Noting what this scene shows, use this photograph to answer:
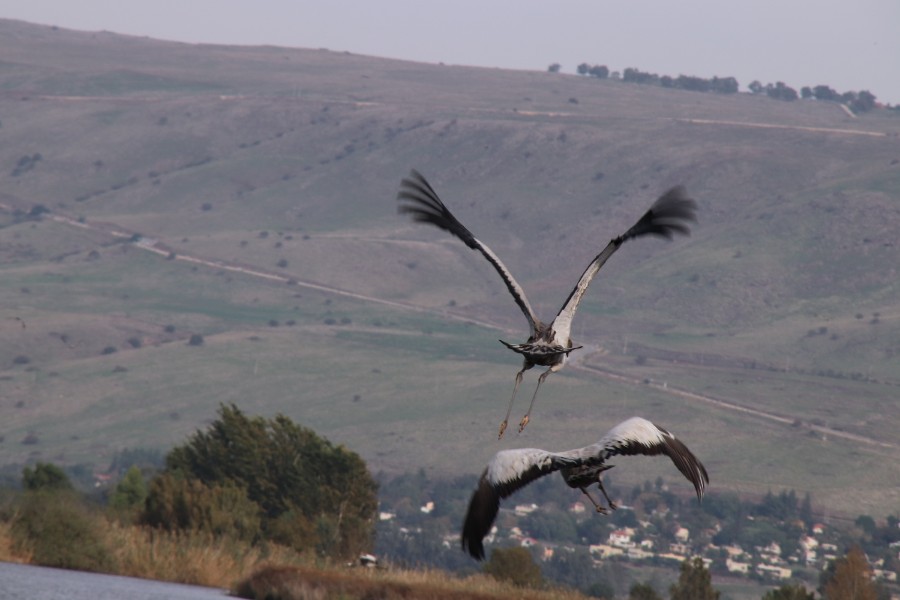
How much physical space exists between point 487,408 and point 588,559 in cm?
4379

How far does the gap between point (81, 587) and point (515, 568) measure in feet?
40.1

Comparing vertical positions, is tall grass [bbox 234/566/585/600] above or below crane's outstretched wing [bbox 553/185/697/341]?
below

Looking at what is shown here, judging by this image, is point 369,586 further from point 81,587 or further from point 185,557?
point 185,557

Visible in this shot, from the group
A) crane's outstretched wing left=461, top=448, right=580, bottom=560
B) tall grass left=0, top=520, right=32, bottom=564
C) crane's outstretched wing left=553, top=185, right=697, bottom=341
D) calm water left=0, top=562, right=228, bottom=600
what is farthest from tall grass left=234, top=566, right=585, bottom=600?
crane's outstretched wing left=461, top=448, right=580, bottom=560

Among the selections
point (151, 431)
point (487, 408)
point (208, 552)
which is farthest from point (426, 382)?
point (208, 552)

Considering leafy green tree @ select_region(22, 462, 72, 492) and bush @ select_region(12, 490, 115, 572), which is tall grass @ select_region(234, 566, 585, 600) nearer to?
bush @ select_region(12, 490, 115, 572)

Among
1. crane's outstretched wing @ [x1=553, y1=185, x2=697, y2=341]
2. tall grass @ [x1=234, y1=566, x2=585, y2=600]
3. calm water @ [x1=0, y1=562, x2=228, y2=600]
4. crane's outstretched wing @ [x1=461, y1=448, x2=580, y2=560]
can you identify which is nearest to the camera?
crane's outstretched wing @ [x1=461, y1=448, x2=580, y2=560]

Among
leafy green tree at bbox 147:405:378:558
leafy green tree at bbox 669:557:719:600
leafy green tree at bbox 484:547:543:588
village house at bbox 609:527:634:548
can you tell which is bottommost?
village house at bbox 609:527:634:548

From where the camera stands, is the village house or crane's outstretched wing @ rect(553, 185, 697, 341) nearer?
crane's outstretched wing @ rect(553, 185, 697, 341)

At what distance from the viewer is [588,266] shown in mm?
19484

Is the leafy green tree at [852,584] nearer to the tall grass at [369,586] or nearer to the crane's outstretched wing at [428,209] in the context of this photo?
the tall grass at [369,586]

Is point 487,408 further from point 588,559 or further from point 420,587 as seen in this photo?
point 420,587

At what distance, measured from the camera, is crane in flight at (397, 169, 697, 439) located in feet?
61.1

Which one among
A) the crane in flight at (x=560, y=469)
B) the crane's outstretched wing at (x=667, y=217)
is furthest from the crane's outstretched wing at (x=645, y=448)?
the crane's outstretched wing at (x=667, y=217)
